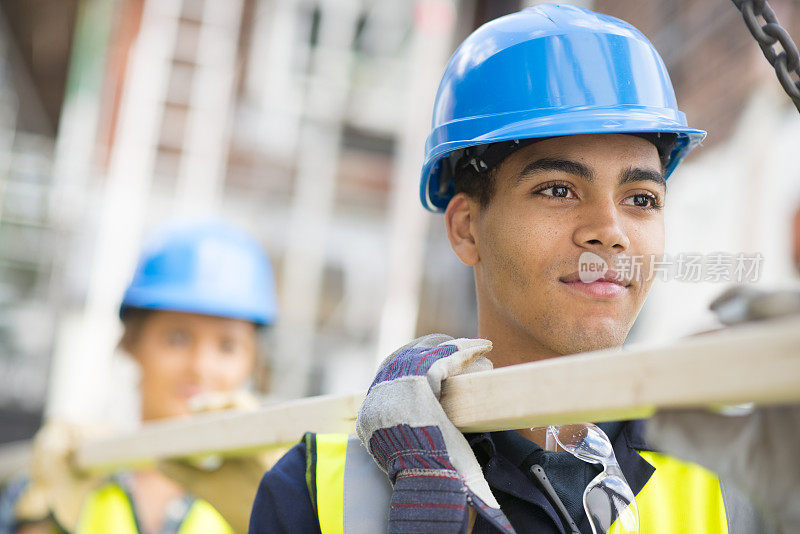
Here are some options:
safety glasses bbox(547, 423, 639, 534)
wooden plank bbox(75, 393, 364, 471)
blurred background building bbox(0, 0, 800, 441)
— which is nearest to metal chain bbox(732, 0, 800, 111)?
safety glasses bbox(547, 423, 639, 534)

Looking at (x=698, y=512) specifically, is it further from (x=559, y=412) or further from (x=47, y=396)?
(x=47, y=396)

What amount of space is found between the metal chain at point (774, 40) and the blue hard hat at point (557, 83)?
0.25m

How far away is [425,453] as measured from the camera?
1210 mm

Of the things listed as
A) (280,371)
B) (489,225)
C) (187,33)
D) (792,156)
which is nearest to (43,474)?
(489,225)

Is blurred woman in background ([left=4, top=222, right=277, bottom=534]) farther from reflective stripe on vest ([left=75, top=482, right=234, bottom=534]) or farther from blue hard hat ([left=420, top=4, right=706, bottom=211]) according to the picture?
blue hard hat ([left=420, top=4, right=706, bottom=211])

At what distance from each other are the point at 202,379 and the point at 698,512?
206 cm

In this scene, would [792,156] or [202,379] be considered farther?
[792,156]

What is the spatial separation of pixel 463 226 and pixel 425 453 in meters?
0.65

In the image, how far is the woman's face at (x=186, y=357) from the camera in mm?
3152

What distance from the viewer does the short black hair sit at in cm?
160

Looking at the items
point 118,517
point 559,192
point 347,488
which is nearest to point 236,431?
point 347,488

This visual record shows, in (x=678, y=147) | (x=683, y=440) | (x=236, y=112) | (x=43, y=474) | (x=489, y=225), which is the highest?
(x=236, y=112)

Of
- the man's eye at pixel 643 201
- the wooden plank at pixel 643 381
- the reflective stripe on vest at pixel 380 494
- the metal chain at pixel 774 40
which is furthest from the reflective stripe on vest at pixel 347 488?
the metal chain at pixel 774 40

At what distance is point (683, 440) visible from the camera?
0.98 m
